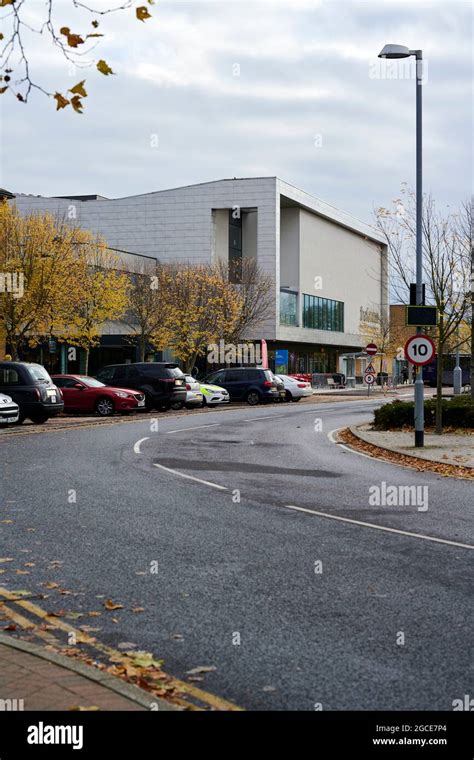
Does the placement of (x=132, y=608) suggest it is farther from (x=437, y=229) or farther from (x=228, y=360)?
(x=228, y=360)

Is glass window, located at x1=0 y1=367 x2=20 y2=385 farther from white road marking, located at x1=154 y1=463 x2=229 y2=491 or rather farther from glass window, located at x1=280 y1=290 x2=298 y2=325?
glass window, located at x1=280 y1=290 x2=298 y2=325

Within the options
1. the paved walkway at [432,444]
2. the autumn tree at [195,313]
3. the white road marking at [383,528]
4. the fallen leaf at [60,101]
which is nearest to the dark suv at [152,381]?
the paved walkway at [432,444]

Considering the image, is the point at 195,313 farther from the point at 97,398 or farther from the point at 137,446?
the point at 137,446

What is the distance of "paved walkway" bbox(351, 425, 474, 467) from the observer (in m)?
16.8

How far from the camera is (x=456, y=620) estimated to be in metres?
6.10

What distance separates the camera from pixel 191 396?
35344 mm

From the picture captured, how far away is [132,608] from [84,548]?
83.6 inches

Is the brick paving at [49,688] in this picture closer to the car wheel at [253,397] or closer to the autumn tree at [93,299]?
the car wheel at [253,397]

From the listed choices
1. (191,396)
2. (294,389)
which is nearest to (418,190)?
(191,396)

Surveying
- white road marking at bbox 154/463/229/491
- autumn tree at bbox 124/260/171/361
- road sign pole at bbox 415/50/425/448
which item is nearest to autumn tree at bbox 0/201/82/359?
autumn tree at bbox 124/260/171/361

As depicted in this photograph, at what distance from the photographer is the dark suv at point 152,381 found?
33.8 m

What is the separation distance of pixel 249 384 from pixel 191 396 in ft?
23.5

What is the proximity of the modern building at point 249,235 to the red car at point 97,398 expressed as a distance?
3739cm
